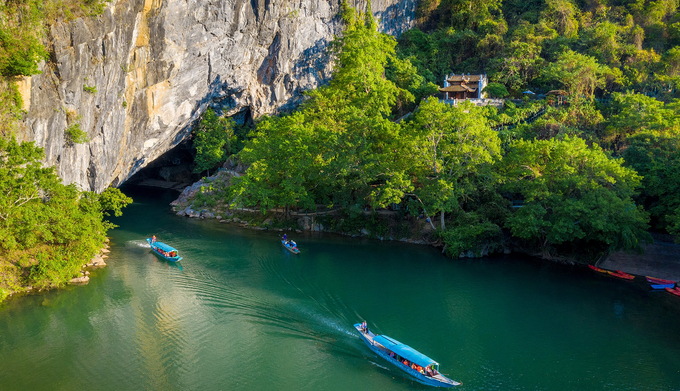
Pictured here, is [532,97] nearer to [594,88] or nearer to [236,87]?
[594,88]

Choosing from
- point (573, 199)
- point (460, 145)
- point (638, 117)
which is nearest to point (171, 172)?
point (460, 145)

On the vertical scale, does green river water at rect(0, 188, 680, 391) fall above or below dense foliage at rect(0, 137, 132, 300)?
below

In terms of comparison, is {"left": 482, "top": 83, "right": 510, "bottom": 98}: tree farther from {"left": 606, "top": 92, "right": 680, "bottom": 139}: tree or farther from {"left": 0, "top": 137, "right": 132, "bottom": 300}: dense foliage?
{"left": 0, "top": 137, "right": 132, "bottom": 300}: dense foliage

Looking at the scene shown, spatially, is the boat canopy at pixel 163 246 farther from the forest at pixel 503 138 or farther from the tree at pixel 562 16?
the tree at pixel 562 16

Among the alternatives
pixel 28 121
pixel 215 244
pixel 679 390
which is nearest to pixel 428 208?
pixel 215 244

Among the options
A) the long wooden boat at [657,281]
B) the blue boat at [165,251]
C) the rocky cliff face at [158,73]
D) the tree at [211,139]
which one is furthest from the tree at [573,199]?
the tree at [211,139]

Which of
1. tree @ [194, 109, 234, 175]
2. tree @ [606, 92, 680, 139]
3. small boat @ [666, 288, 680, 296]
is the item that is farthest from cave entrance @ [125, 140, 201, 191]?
small boat @ [666, 288, 680, 296]
